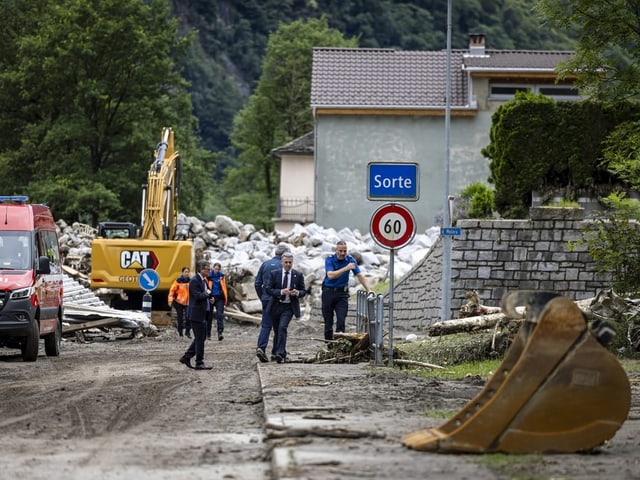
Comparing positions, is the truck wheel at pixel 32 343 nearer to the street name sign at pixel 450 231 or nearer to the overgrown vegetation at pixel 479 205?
the street name sign at pixel 450 231

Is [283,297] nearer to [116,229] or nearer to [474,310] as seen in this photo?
[474,310]

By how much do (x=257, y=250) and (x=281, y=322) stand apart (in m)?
26.7

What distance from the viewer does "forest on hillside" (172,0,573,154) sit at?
11106 centimetres

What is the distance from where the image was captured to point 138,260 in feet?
117

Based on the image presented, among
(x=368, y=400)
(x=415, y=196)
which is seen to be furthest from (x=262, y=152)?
(x=368, y=400)

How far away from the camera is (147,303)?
104 feet

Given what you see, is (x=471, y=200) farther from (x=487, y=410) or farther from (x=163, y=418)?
(x=487, y=410)

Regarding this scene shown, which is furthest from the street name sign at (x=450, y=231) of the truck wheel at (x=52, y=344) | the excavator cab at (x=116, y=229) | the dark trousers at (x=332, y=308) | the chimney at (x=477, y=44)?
the chimney at (x=477, y=44)

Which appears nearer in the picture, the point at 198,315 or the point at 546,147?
the point at 198,315

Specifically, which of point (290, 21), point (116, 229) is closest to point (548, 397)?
point (116, 229)

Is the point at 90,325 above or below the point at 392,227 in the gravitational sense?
below

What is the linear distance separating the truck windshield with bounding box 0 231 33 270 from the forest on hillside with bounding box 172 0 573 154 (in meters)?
87.6

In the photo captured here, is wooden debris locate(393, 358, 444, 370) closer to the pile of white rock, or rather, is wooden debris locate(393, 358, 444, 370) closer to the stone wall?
the stone wall

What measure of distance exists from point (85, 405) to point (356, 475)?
19.1 feet
